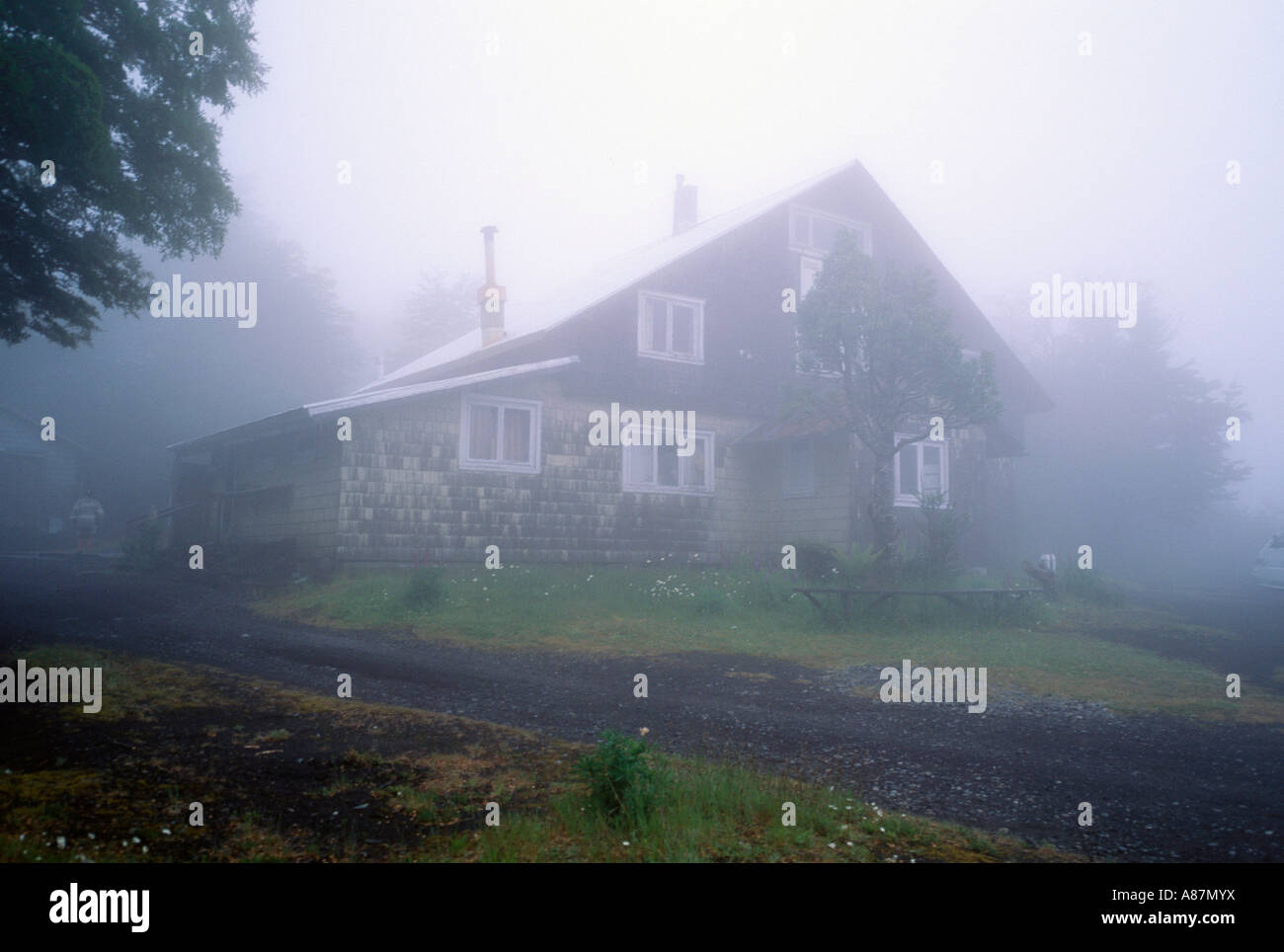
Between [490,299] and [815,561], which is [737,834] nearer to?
[815,561]

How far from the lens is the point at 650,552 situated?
1912 cm

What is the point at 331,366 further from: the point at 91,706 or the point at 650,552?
the point at 91,706

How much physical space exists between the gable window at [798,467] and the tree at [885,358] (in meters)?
2.55

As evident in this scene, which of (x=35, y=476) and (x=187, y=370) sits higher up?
(x=187, y=370)

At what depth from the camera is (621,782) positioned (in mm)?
4559

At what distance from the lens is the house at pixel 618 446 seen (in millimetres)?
16297

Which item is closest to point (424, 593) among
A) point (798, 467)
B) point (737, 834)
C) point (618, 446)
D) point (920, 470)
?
point (618, 446)

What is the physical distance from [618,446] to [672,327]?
338 cm

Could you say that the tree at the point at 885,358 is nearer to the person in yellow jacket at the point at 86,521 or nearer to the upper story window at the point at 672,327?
the upper story window at the point at 672,327

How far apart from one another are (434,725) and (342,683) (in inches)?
69.7

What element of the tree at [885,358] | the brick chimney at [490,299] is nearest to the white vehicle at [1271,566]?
the tree at [885,358]

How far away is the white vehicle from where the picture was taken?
22359 millimetres

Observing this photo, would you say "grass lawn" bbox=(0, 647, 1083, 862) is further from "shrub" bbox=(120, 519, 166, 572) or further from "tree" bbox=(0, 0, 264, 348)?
"shrub" bbox=(120, 519, 166, 572)
